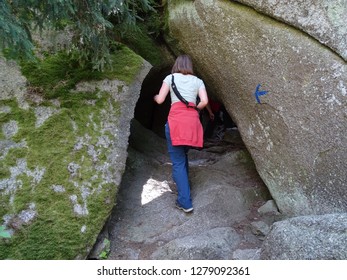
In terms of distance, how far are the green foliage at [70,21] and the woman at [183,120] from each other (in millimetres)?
971

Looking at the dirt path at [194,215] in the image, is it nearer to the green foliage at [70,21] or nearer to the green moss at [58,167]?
the green moss at [58,167]

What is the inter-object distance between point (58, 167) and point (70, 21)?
190cm

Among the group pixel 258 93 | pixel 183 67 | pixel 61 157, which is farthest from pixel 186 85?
pixel 61 157

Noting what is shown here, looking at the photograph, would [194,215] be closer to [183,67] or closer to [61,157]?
[61,157]

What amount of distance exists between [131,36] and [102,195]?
11.4 ft

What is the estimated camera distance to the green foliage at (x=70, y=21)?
10.5ft

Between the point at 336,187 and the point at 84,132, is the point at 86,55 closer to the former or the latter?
the point at 84,132

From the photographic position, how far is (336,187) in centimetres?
399

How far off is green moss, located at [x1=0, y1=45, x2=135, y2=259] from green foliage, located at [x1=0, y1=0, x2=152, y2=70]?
0.39 m

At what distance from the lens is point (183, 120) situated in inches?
179

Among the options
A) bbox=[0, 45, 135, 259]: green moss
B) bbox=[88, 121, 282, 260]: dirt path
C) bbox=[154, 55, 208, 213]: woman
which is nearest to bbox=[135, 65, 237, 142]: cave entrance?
bbox=[88, 121, 282, 260]: dirt path

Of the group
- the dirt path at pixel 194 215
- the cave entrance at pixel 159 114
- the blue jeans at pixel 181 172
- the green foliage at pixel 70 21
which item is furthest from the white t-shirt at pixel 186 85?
the cave entrance at pixel 159 114

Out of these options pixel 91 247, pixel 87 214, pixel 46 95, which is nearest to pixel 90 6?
pixel 46 95

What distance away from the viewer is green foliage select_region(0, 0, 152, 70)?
3200 millimetres
